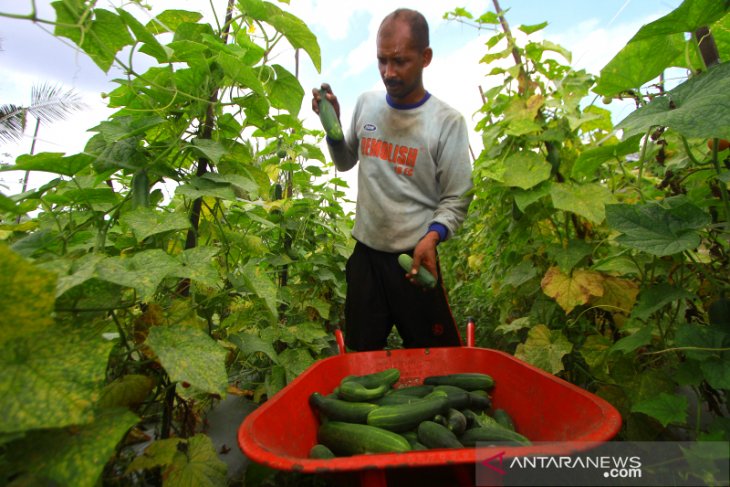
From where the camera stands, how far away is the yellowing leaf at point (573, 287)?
171 cm

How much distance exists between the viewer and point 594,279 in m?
1.74

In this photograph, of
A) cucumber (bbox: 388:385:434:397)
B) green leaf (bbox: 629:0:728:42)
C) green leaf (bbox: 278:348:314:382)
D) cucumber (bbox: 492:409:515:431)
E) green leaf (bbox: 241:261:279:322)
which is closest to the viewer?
green leaf (bbox: 629:0:728:42)

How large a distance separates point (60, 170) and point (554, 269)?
5.80 feet

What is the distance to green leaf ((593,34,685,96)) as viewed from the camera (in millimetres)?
1440

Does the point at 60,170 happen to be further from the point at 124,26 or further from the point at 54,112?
the point at 54,112

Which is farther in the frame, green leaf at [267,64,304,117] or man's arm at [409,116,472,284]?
man's arm at [409,116,472,284]

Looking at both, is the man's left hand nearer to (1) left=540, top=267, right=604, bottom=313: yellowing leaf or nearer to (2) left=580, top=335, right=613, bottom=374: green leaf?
(1) left=540, top=267, right=604, bottom=313: yellowing leaf

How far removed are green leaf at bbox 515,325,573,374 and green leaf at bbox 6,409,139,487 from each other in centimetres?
145

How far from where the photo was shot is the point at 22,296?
870 mm

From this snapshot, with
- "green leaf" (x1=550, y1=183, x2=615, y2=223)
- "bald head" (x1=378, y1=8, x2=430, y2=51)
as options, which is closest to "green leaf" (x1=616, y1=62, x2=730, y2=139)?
"green leaf" (x1=550, y1=183, x2=615, y2=223)

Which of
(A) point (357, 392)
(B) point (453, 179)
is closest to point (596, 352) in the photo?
(A) point (357, 392)

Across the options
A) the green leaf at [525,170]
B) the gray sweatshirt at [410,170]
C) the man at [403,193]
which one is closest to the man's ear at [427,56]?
the man at [403,193]

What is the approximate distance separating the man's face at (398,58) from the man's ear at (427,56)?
0.06m

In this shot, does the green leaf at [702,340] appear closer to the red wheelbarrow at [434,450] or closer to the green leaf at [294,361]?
the red wheelbarrow at [434,450]
